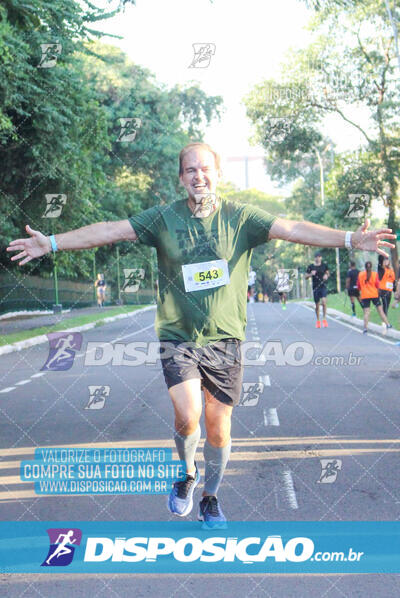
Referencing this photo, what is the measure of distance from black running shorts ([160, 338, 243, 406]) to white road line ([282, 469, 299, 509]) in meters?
1.18

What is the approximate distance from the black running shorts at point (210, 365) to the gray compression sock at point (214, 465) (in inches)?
13.2

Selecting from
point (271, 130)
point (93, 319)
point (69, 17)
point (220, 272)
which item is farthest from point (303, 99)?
point (220, 272)

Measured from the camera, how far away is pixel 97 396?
11.9 m

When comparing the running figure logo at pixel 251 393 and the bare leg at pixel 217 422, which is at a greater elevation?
the bare leg at pixel 217 422

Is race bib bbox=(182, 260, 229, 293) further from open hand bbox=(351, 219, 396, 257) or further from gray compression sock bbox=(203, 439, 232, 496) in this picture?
gray compression sock bbox=(203, 439, 232, 496)

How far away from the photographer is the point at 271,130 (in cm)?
3775

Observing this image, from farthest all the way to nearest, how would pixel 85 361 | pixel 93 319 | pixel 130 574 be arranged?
pixel 93 319 < pixel 85 361 < pixel 130 574

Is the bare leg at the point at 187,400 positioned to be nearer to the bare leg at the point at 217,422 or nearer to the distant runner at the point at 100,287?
the bare leg at the point at 217,422

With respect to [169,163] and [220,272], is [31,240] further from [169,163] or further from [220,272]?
[169,163]

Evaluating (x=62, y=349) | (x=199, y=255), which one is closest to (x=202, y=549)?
(x=199, y=255)

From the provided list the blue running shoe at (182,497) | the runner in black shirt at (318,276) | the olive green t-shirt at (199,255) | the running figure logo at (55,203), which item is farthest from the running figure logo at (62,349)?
the olive green t-shirt at (199,255)

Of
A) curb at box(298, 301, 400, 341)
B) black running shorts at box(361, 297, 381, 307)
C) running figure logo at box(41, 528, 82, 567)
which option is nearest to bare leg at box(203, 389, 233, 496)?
running figure logo at box(41, 528, 82, 567)

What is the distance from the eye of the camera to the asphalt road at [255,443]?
4.48m

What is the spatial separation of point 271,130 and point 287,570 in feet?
112
